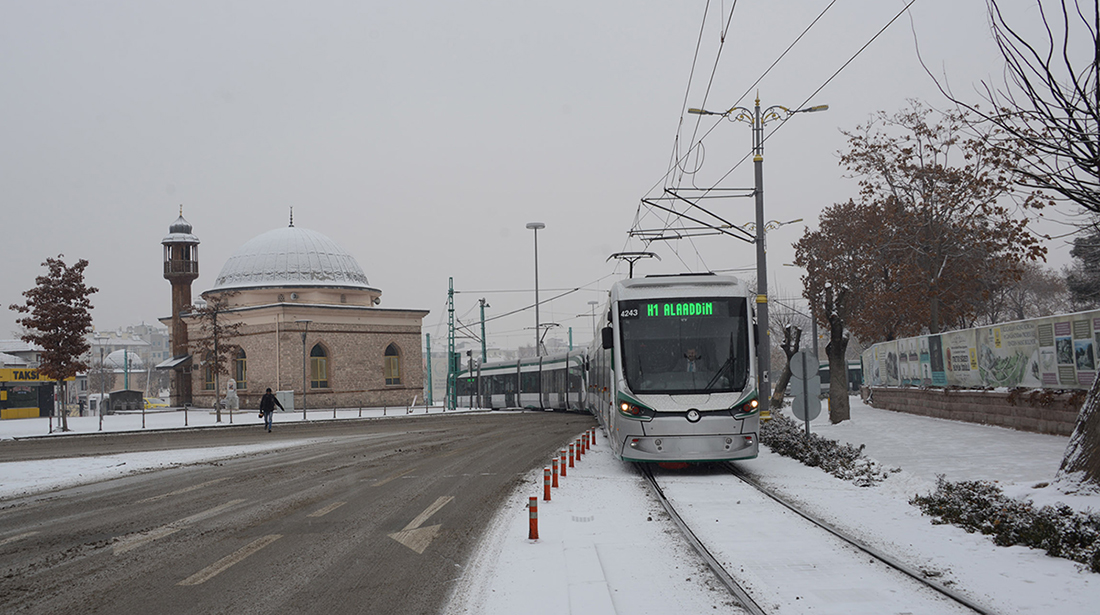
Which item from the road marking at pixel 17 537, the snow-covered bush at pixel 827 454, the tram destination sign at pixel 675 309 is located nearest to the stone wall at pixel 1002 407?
the snow-covered bush at pixel 827 454

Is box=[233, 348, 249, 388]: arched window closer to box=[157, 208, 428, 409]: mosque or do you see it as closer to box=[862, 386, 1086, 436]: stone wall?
box=[157, 208, 428, 409]: mosque

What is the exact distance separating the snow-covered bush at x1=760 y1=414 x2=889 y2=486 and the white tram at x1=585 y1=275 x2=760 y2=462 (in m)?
1.64

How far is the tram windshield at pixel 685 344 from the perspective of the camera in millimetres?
14445

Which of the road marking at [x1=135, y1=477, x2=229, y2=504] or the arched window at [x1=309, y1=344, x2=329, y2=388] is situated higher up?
the arched window at [x1=309, y1=344, x2=329, y2=388]

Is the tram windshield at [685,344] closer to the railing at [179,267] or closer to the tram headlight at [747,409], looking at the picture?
the tram headlight at [747,409]

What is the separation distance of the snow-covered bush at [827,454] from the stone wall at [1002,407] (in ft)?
14.9

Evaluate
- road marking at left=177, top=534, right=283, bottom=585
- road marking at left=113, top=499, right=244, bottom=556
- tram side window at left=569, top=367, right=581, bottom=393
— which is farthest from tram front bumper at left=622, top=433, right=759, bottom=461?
tram side window at left=569, top=367, right=581, bottom=393

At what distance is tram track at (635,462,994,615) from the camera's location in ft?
21.4

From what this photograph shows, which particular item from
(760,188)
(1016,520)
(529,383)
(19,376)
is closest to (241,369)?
(19,376)

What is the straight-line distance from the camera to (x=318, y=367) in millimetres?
58656

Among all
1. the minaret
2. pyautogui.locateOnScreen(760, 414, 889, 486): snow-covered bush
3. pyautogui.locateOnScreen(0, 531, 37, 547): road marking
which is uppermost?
the minaret

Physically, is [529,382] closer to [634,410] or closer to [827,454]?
[827,454]

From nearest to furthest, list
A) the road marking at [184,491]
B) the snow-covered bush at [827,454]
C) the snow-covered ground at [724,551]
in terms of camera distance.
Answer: the snow-covered ground at [724,551], the road marking at [184,491], the snow-covered bush at [827,454]

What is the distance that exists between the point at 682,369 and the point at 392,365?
50.8 m
